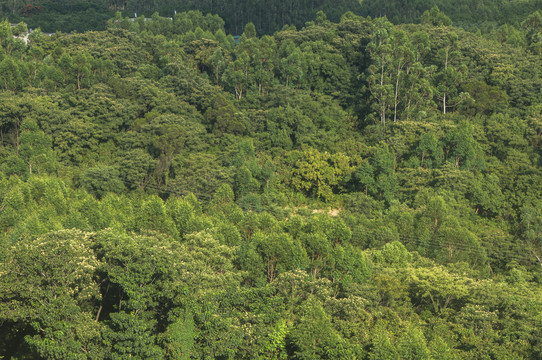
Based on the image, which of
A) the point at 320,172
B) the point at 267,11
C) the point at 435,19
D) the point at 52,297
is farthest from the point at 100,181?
the point at 267,11

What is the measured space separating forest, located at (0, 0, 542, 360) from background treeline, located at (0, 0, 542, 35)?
4.66ft

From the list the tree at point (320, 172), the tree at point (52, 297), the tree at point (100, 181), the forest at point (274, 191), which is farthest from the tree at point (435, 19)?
the tree at point (52, 297)

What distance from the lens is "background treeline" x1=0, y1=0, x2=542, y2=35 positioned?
2970 inches

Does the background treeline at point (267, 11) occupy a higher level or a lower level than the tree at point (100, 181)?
higher

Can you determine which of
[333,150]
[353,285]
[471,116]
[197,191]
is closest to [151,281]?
[353,285]

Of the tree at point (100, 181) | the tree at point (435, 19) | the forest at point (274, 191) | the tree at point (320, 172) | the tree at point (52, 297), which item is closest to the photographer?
the tree at point (52, 297)

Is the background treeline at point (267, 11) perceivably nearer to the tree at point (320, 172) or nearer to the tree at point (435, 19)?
the tree at point (435, 19)

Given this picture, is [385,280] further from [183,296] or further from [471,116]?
[471,116]

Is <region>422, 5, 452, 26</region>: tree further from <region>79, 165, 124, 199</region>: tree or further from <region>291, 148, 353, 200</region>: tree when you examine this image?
<region>79, 165, 124, 199</region>: tree

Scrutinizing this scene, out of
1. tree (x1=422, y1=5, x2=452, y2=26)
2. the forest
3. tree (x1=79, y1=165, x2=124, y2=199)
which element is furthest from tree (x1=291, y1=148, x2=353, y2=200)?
tree (x1=422, y1=5, x2=452, y2=26)

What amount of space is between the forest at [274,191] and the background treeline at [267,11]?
4.66ft

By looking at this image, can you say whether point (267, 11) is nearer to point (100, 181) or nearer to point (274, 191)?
point (274, 191)

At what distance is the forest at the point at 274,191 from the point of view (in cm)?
2338

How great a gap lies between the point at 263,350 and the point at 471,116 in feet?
117
